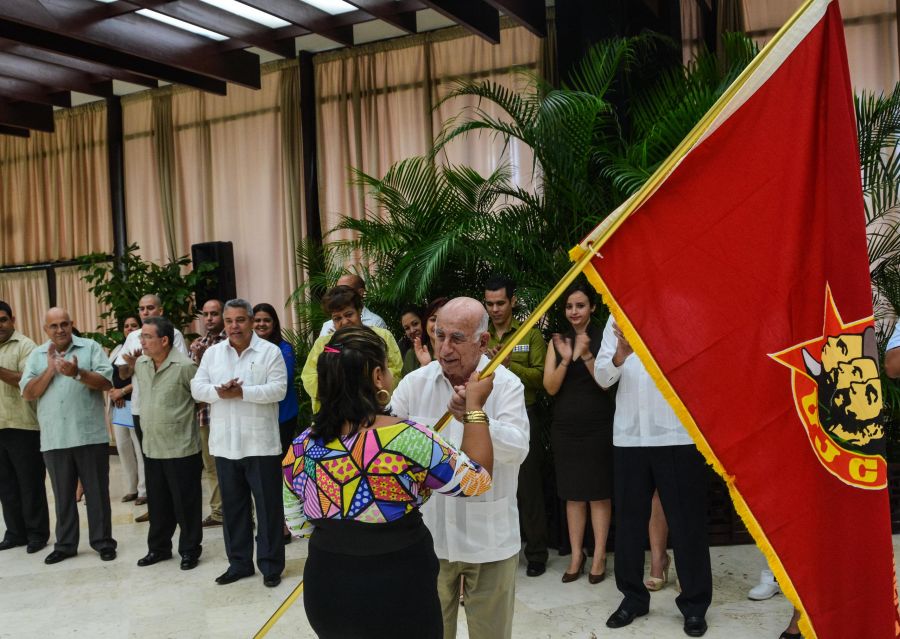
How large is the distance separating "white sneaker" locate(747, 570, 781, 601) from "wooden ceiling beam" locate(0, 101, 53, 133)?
8333 mm

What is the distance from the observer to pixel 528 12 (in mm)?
6465

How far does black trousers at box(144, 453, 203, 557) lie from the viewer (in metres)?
4.75

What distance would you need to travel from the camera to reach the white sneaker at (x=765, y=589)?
3887 mm

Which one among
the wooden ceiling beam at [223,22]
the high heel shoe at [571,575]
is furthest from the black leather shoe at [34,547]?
the wooden ceiling beam at [223,22]

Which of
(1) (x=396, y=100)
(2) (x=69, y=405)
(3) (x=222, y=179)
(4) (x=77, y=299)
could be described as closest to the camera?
(2) (x=69, y=405)

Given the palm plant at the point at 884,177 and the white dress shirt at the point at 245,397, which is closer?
the white dress shirt at the point at 245,397

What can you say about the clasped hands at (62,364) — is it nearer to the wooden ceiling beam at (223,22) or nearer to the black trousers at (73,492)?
the black trousers at (73,492)

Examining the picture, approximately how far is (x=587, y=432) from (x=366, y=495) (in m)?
2.47

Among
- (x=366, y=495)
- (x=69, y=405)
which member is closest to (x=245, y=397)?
(x=69, y=405)

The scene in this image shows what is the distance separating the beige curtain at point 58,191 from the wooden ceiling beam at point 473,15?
5.12 metres

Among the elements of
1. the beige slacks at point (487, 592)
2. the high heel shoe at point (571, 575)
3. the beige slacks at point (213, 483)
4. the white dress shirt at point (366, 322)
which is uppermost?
the white dress shirt at point (366, 322)

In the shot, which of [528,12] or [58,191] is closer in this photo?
[528,12]

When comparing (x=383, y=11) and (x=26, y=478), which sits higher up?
(x=383, y=11)

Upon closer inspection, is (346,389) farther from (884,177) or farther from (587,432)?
(884,177)
